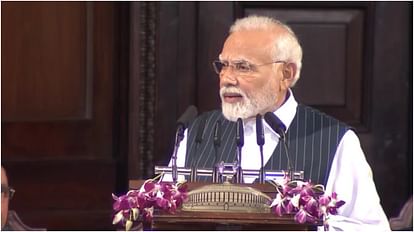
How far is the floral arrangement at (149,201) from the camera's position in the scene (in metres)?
3.21

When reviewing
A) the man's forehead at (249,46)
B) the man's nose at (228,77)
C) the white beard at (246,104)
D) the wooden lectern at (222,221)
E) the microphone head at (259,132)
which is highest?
the man's forehead at (249,46)

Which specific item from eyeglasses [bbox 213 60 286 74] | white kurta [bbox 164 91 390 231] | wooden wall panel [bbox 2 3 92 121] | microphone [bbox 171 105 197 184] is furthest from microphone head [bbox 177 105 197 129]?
wooden wall panel [bbox 2 3 92 121]

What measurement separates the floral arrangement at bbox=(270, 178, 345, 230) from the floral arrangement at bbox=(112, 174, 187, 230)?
10.1 inches

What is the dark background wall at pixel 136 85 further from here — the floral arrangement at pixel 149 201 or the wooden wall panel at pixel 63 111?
the floral arrangement at pixel 149 201

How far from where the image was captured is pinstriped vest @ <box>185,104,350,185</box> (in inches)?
162

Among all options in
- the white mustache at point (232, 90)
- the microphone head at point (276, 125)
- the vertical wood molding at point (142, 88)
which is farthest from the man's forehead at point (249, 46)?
the vertical wood molding at point (142, 88)

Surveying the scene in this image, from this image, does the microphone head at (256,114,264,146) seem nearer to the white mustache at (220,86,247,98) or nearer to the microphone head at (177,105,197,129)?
the microphone head at (177,105,197,129)

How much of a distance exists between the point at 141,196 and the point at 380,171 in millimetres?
2700

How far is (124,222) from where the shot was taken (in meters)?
3.40

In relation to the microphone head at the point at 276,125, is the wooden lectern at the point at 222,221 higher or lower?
lower

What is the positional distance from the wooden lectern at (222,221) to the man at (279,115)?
0.77 metres

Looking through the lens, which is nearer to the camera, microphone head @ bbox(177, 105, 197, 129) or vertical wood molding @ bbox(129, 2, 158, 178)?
microphone head @ bbox(177, 105, 197, 129)

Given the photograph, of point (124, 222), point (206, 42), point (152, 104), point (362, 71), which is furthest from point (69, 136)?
point (124, 222)

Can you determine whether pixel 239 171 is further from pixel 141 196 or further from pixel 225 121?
pixel 225 121
